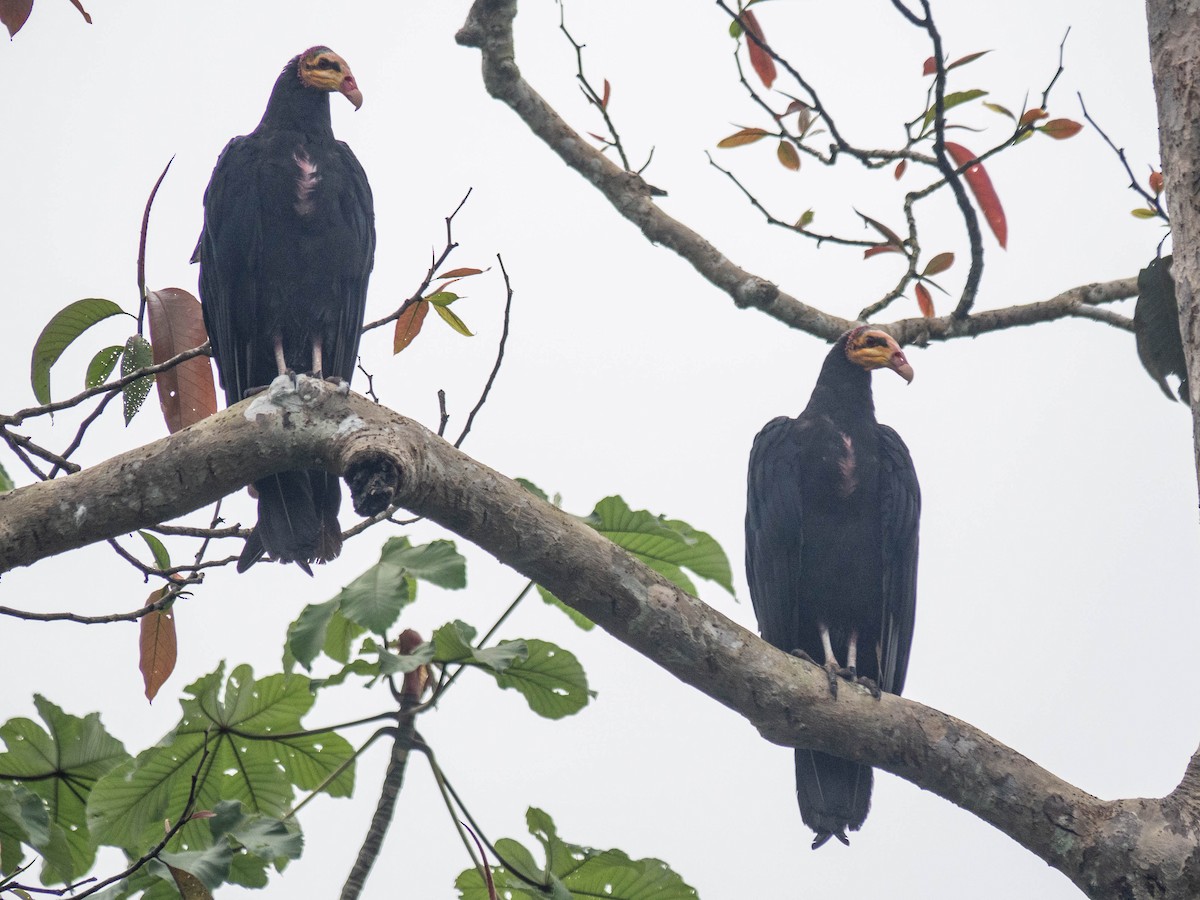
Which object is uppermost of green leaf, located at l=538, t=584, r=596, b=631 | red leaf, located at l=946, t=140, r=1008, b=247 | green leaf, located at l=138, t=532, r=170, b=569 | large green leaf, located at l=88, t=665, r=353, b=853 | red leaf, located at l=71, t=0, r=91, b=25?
red leaf, located at l=946, t=140, r=1008, b=247

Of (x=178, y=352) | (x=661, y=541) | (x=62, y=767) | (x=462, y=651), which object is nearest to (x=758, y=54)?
(x=661, y=541)

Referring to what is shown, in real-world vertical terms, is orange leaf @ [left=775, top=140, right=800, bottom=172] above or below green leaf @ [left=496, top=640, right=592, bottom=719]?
above

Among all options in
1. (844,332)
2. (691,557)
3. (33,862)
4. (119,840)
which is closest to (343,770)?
(119,840)

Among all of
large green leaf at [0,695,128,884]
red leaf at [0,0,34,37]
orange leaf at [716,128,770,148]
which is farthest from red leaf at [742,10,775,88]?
large green leaf at [0,695,128,884]

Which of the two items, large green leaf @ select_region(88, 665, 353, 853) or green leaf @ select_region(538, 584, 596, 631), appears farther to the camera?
green leaf @ select_region(538, 584, 596, 631)

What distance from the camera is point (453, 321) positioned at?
3.02 meters

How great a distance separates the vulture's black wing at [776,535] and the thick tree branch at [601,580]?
1.17m

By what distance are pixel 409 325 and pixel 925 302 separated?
1691 mm

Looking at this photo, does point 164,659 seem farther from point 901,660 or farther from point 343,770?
point 901,660

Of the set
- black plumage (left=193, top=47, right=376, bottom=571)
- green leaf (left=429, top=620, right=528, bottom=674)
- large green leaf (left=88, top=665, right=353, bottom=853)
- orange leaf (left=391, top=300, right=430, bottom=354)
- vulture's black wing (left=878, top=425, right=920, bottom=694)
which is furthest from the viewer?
vulture's black wing (left=878, top=425, right=920, bottom=694)

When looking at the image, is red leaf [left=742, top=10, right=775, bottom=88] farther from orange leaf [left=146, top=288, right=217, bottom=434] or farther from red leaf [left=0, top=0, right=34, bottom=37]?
red leaf [left=0, top=0, right=34, bottom=37]

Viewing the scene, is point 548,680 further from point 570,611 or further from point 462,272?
point 462,272

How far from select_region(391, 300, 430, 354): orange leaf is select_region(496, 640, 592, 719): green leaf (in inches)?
45.1

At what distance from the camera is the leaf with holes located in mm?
3723
